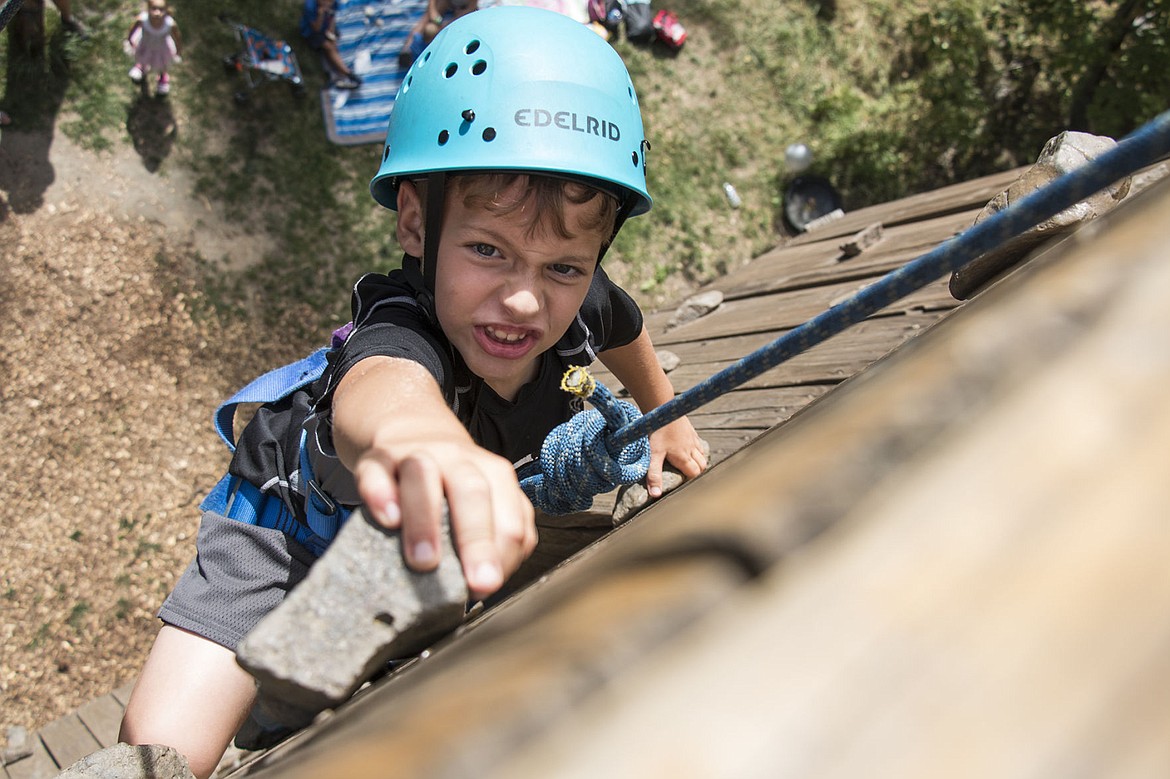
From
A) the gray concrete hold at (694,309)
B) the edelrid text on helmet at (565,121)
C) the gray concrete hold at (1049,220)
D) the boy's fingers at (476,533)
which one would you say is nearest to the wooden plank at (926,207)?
the gray concrete hold at (694,309)

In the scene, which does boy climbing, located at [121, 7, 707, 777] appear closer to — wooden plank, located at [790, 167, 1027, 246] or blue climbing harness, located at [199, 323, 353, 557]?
blue climbing harness, located at [199, 323, 353, 557]

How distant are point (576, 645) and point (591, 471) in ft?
4.61

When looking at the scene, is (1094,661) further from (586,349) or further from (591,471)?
(586,349)

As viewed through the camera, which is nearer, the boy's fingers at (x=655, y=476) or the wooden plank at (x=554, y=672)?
the wooden plank at (x=554, y=672)

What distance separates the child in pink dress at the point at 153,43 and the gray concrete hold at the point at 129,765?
6.65 m

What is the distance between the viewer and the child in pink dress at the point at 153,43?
21.9ft

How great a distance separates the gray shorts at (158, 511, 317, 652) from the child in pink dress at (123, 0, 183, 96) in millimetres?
5787

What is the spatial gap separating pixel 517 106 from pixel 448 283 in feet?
1.51

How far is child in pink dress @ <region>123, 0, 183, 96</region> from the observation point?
6684 mm

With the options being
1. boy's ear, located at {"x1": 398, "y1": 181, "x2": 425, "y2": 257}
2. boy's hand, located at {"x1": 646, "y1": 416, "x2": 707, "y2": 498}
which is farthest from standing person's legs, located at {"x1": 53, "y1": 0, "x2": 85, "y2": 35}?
boy's hand, located at {"x1": 646, "y1": 416, "x2": 707, "y2": 498}

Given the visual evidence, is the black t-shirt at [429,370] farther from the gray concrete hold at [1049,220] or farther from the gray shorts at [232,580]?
the gray concrete hold at [1049,220]

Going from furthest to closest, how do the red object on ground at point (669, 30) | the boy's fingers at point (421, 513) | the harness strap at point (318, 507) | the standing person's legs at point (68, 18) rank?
1. the red object on ground at point (669, 30)
2. the standing person's legs at point (68, 18)
3. the harness strap at point (318, 507)
4. the boy's fingers at point (421, 513)

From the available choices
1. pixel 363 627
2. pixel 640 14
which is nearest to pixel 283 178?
pixel 640 14

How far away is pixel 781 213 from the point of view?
8.88 metres
